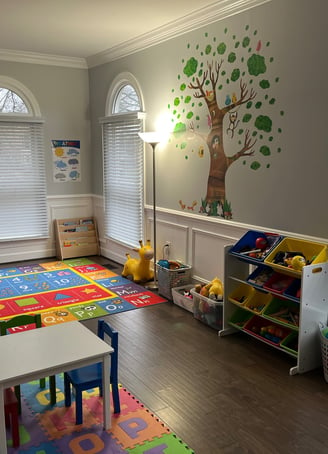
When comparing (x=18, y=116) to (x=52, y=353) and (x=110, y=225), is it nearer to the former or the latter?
(x=110, y=225)

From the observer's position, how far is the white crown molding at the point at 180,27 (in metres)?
3.82

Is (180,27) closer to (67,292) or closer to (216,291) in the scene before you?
(216,291)

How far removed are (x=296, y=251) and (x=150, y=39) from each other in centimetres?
304

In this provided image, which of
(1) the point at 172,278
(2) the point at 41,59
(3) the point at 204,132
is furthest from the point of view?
(2) the point at 41,59

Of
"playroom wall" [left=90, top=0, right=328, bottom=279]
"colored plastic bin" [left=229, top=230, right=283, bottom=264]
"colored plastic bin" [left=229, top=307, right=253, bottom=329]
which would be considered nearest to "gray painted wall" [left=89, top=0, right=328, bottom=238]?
"playroom wall" [left=90, top=0, right=328, bottom=279]

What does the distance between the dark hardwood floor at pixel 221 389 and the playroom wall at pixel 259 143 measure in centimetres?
96

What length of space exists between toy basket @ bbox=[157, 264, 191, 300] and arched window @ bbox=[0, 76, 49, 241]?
8.19 feet

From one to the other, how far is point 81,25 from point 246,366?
3.73 meters

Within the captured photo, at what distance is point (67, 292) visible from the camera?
4934 millimetres

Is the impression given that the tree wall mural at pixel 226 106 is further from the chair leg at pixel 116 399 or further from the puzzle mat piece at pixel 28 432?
the puzzle mat piece at pixel 28 432

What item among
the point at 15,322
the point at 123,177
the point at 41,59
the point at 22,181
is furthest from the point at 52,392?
the point at 41,59

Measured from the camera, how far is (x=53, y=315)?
13.9ft

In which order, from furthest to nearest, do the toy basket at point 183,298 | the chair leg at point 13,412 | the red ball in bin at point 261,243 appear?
the toy basket at point 183,298 < the red ball in bin at point 261,243 < the chair leg at point 13,412

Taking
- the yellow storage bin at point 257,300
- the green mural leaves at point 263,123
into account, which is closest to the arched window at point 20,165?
the green mural leaves at point 263,123
